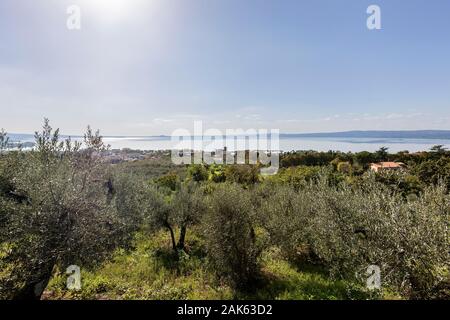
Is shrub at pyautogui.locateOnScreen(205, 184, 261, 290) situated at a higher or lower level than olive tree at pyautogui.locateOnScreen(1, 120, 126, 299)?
lower

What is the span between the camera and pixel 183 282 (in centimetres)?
1105

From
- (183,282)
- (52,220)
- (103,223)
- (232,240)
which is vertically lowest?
(183,282)

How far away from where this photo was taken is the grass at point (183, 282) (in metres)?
9.66

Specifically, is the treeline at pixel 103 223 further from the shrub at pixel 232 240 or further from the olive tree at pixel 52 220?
the shrub at pixel 232 240

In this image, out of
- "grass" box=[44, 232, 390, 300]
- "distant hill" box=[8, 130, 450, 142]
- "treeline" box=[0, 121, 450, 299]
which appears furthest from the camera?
"distant hill" box=[8, 130, 450, 142]

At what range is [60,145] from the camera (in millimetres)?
7227

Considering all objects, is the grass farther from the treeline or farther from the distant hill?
the distant hill

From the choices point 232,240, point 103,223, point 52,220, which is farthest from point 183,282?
point 52,220

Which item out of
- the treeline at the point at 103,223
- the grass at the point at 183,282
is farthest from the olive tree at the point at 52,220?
the grass at the point at 183,282

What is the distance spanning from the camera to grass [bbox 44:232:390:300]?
9664 mm

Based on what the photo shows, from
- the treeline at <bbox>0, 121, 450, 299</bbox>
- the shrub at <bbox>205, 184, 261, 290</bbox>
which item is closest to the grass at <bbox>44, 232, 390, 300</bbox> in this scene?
the shrub at <bbox>205, 184, 261, 290</bbox>

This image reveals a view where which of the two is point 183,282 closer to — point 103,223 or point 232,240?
point 232,240

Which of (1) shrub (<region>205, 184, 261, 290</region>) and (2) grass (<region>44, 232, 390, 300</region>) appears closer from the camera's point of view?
(2) grass (<region>44, 232, 390, 300</region>)

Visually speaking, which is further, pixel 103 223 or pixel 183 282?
pixel 183 282
